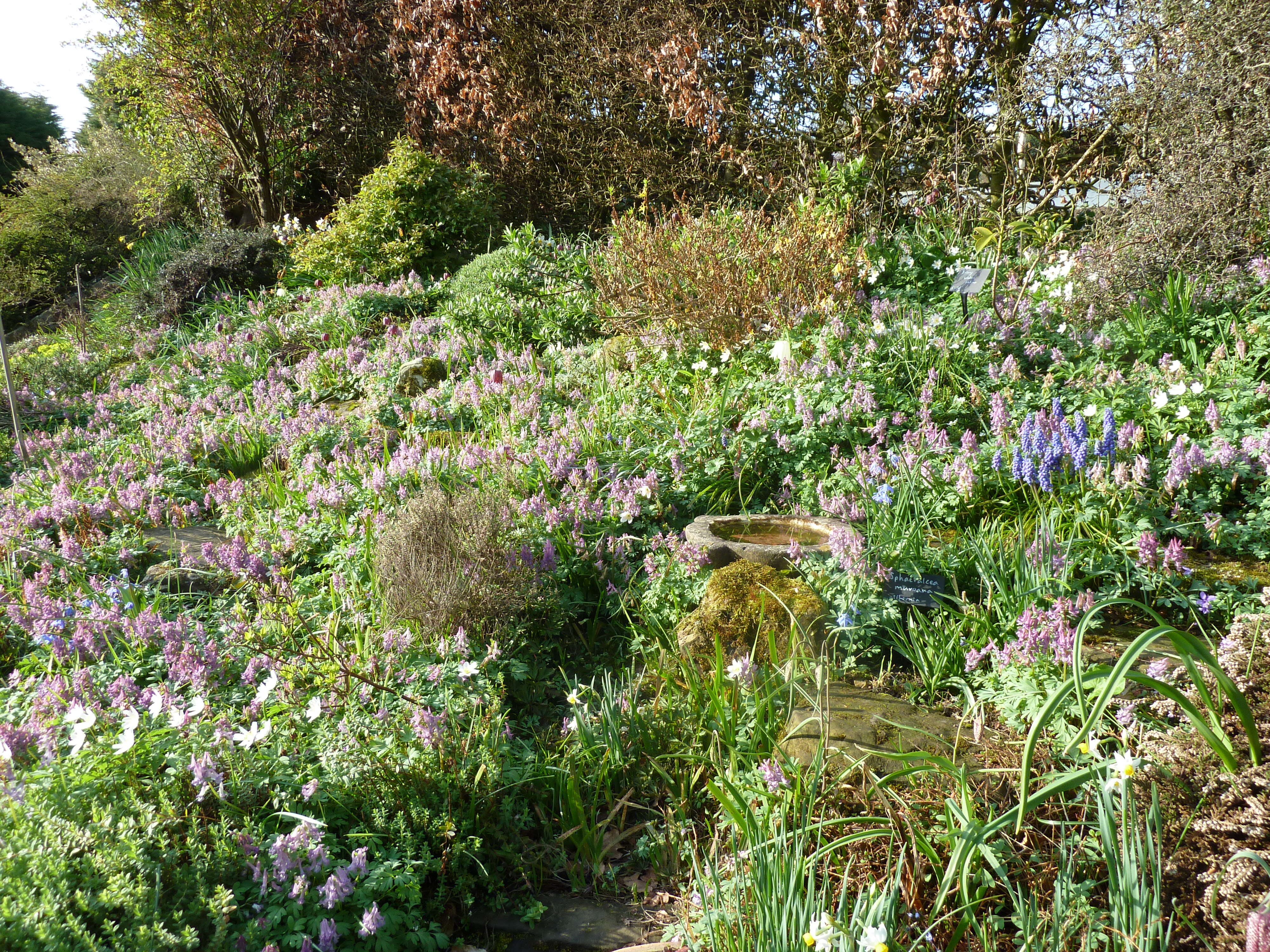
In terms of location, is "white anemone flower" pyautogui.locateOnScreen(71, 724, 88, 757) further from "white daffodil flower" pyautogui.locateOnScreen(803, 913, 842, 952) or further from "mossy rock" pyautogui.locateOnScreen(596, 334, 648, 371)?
"mossy rock" pyautogui.locateOnScreen(596, 334, 648, 371)

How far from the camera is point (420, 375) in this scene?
240 inches

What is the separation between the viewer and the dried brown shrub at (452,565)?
123 inches

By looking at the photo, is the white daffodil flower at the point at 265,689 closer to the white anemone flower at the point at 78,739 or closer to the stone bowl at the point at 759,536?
the white anemone flower at the point at 78,739

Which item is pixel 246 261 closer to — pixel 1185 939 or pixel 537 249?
pixel 537 249

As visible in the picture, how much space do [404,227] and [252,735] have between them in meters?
8.24

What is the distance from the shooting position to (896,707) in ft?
8.78

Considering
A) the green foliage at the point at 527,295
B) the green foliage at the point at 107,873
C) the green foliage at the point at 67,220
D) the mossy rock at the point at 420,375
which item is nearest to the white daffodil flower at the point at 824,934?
the green foliage at the point at 107,873

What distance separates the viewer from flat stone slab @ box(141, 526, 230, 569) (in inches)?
157

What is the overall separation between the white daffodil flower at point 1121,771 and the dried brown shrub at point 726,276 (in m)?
3.69

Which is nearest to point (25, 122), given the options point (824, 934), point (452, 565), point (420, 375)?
point (420, 375)

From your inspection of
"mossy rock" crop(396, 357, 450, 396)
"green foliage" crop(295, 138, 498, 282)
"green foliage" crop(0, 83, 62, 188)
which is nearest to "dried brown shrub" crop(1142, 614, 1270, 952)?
"mossy rock" crop(396, 357, 450, 396)

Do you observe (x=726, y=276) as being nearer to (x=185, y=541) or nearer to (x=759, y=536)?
(x=759, y=536)

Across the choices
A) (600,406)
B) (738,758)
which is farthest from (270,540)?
(738,758)

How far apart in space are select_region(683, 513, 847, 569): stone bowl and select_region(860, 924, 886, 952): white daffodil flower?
167 centimetres
